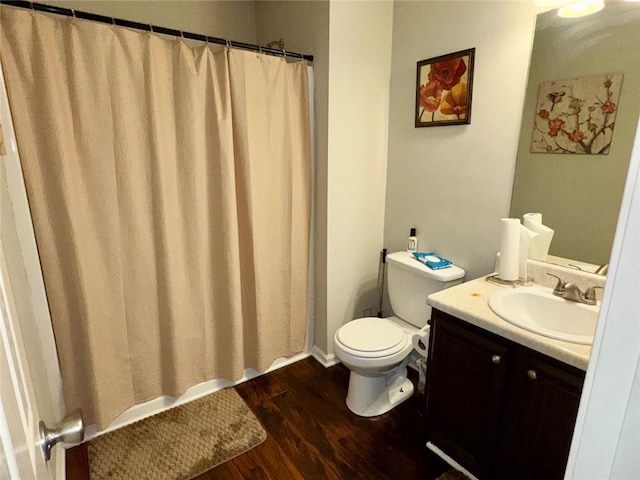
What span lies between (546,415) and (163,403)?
183 centimetres

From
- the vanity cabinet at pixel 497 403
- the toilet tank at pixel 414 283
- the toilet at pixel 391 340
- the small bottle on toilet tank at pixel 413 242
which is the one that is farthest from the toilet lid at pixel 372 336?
the small bottle on toilet tank at pixel 413 242

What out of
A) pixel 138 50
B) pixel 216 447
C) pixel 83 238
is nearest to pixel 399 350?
pixel 216 447

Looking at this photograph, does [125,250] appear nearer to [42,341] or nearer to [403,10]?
[42,341]

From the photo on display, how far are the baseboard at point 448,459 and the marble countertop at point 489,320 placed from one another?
679mm

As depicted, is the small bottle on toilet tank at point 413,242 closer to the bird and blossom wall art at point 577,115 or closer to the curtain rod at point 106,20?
the bird and blossom wall art at point 577,115

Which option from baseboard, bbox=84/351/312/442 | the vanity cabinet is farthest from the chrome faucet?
baseboard, bbox=84/351/312/442

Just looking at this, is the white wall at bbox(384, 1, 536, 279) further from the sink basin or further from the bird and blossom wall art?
the sink basin

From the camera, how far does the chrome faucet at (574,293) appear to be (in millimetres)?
1409

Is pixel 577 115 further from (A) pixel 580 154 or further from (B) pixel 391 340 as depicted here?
(B) pixel 391 340

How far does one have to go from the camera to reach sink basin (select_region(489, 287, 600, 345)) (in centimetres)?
136

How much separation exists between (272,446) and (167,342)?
752 millimetres

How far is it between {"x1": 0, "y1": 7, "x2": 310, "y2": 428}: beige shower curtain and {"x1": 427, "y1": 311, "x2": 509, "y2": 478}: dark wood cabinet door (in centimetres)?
103

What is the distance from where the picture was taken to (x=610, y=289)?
47cm

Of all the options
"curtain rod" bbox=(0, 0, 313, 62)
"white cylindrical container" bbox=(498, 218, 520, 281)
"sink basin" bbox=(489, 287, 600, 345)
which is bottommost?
"sink basin" bbox=(489, 287, 600, 345)
